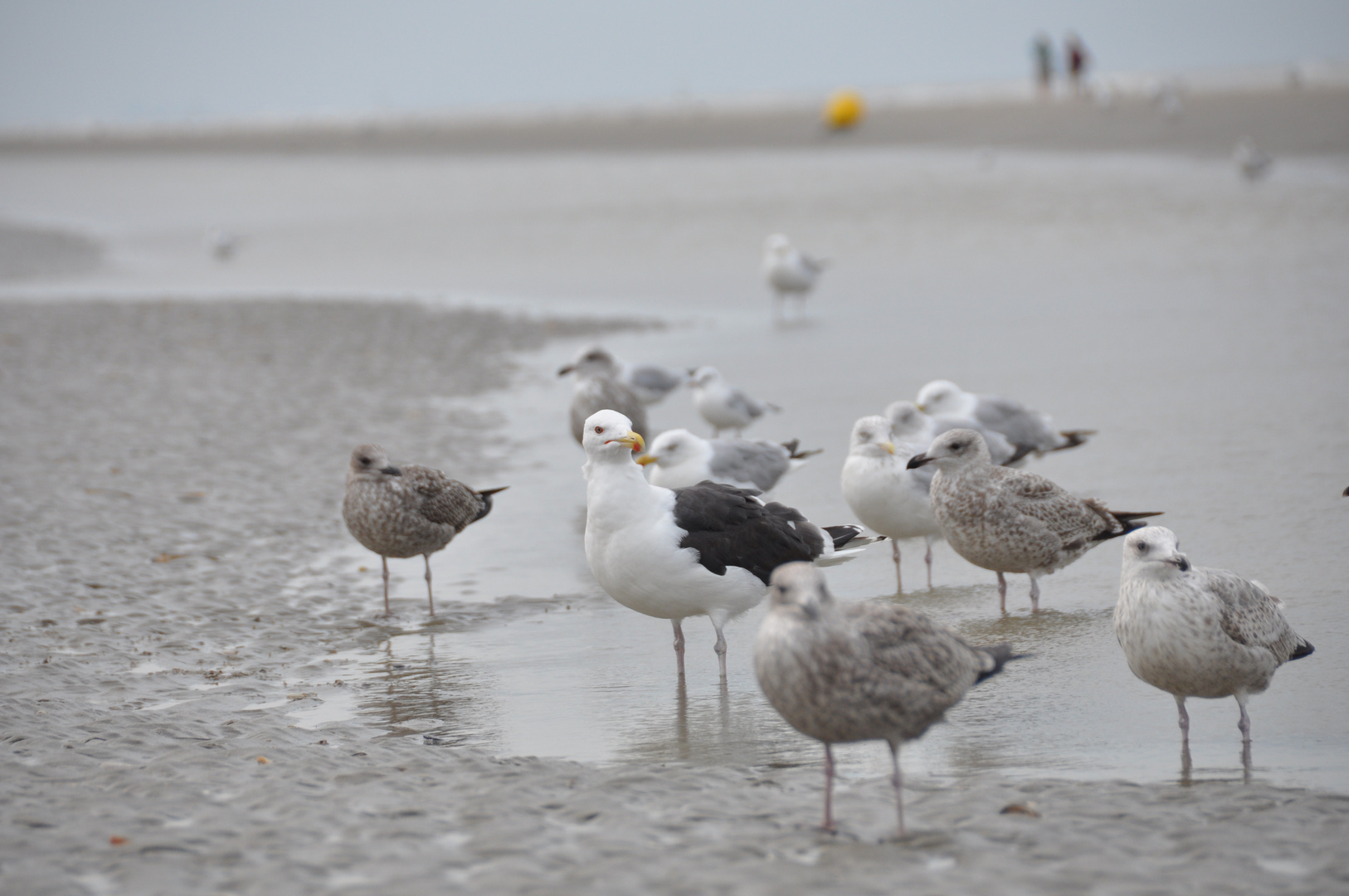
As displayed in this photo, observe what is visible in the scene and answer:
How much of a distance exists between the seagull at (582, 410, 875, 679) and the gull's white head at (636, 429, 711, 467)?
210 cm

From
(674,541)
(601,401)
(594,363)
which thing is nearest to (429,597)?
(674,541)

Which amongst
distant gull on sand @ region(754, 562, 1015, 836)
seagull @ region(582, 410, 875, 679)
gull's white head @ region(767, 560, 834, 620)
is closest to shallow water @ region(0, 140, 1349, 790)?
seagull @ region(582, 410, 875, 679)

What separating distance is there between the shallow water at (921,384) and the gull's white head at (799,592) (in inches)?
45.0

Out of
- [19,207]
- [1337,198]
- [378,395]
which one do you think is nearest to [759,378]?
[378,395]

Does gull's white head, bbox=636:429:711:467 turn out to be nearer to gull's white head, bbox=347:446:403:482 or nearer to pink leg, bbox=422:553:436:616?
pink leg, bbox=422:553:436:616

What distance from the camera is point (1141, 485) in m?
9.34

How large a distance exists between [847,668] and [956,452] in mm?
3084

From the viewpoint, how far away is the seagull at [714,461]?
28.7ft

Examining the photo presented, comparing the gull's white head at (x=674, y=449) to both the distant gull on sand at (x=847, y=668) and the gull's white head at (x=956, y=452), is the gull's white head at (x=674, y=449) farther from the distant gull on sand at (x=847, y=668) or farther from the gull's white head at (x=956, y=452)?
the distant gull on sand at (x=847, y=668)

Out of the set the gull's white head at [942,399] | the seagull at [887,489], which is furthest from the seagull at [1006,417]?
the seagull at [887,489]

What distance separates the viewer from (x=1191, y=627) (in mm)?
5094

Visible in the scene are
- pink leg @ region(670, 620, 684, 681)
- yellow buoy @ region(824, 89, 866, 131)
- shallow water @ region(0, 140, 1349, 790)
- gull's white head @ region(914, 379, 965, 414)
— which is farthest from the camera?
yellow buoy @ region(824, 89, 866, 131)

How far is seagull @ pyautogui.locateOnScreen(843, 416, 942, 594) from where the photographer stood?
7.96 meters

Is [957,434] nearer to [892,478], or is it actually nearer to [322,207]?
[892,478]
